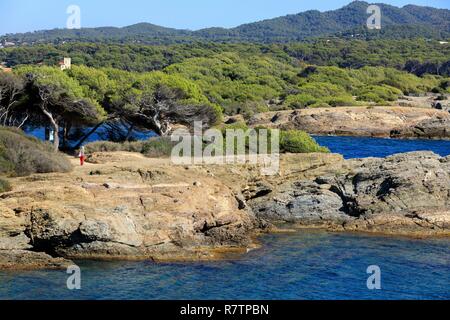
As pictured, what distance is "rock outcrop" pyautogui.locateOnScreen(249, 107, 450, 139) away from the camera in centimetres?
5697

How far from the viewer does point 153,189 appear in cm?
2300

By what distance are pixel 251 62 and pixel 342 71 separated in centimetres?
1442

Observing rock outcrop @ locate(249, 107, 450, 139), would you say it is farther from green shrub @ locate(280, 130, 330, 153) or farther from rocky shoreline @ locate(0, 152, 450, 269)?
rocky shoreline @ locate(0, 152, 450, 269)

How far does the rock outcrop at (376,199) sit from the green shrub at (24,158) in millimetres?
7625

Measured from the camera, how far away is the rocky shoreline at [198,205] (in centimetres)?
2033

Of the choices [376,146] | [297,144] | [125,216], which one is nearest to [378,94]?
[376,146]

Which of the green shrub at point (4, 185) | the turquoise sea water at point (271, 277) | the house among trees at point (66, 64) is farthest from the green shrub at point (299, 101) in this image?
the green shrub at point (4, 185)

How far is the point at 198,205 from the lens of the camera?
901 inches

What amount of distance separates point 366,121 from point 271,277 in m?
41.7

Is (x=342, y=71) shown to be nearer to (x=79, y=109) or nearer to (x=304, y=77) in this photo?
(x=304, y=77)

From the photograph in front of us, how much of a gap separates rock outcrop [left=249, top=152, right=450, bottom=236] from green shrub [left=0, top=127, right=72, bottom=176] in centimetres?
762
